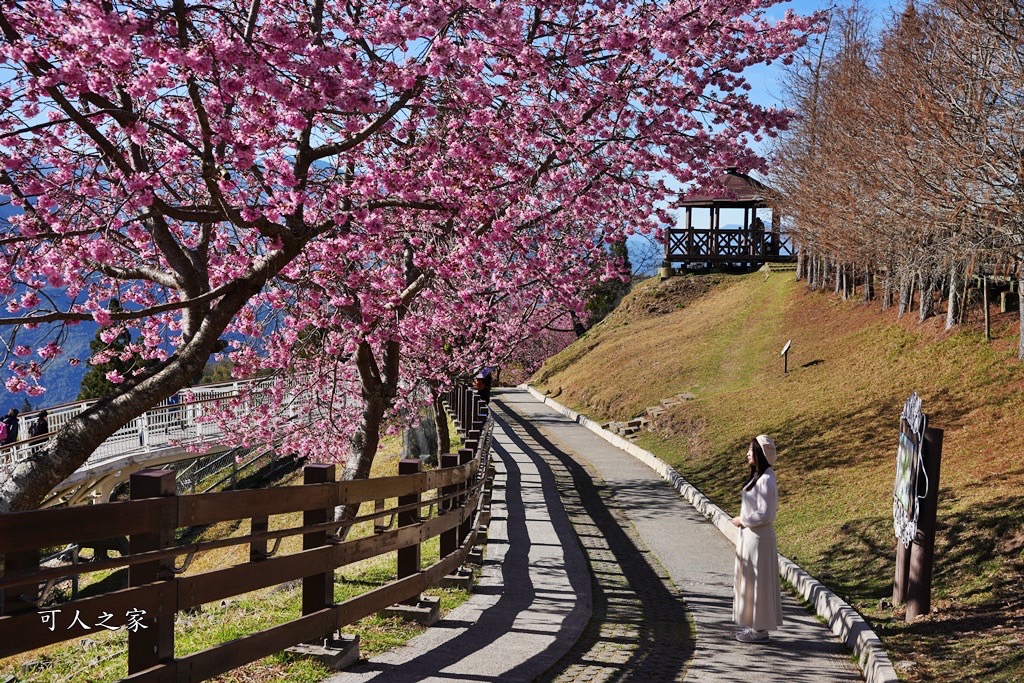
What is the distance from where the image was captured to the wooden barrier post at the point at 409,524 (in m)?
7.39

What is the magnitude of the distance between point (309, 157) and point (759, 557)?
5.27m

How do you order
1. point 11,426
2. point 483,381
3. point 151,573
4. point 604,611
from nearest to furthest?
point 151,573 → point 604,611 → point 11,426 → point 483,381

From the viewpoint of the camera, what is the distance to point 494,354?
2498 cm

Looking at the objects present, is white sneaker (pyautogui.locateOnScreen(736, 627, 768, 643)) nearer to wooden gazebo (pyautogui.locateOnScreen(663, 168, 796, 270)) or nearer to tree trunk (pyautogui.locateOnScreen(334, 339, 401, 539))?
tree trunk (pyautogui.locateOnScreen(334, 339, 401, 539))

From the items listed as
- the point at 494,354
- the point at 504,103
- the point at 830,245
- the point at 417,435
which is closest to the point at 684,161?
the point at 504,103

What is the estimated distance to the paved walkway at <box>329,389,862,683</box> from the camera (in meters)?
6.42

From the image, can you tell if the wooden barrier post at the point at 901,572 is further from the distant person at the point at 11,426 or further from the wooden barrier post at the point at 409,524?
the distant person at the point at 11,426

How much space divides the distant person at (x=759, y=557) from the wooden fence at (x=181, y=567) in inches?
111

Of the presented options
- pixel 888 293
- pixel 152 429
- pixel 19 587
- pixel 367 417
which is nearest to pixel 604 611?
pixel 367 417

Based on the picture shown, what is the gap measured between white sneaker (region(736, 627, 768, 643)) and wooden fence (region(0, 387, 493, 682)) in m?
2.80

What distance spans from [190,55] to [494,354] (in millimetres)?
18988

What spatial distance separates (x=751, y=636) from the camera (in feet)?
26.1

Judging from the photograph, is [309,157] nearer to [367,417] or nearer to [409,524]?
[409,524]

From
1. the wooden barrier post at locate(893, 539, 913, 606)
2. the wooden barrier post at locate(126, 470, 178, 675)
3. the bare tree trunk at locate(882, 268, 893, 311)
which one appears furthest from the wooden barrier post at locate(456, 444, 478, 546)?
the bare tree trunk at locate(882, 268, 893, 311)
